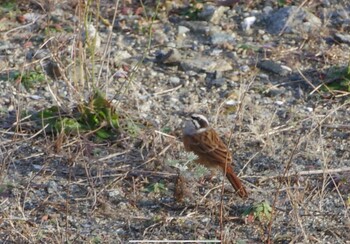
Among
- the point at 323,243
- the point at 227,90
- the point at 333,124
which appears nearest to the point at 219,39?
the point at 227,90

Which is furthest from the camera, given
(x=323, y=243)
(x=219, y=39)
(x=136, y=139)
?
(x=219, y=39)

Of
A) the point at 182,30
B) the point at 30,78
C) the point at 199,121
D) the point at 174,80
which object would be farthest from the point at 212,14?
the point at 199,121

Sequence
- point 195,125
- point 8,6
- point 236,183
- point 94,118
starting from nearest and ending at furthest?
point 236,183 < point 195,125 < point 94,118 < point 8,6

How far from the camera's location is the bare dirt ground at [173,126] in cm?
602

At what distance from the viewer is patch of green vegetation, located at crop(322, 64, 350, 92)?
7.67 m

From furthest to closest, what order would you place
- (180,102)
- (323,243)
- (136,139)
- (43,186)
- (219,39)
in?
(219,39) → (180,102) → (136,139) → (43,186) → (323,243)

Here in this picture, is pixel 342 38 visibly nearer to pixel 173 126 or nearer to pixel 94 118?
pixel 173 126

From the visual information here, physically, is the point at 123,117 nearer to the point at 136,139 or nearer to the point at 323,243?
the point at 136,139

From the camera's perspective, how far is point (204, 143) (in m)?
6.64

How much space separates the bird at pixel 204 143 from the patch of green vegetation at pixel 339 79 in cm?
133

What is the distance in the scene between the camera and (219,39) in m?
8.42

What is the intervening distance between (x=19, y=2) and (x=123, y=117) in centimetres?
215

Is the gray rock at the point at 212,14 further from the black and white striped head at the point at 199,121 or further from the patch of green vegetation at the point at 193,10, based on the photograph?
the black and white striped head at the point at 199,121

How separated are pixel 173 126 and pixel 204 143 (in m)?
0.62
